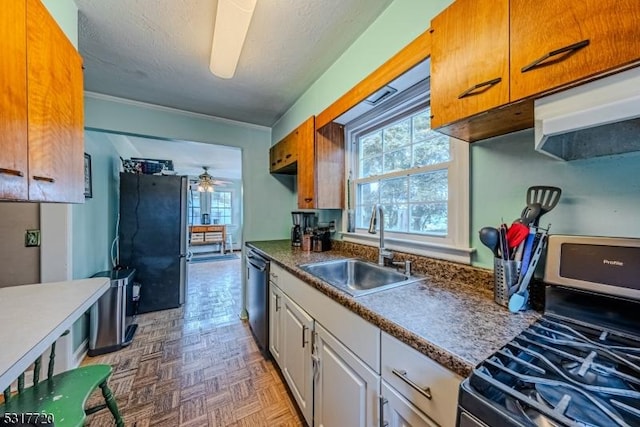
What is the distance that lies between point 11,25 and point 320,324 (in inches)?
67.0

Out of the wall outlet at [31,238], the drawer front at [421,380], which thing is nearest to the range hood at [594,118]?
the drawer front at [421,380]

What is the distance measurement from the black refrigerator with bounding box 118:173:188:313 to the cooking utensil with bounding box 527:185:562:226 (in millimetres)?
3519

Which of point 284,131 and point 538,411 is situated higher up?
point 284,131

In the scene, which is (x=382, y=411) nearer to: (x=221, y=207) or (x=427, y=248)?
(x=427, y=248)

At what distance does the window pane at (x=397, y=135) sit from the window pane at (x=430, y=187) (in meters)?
0.28

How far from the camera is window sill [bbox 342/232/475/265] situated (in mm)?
1155

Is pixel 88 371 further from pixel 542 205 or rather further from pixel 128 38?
pixel 542 205

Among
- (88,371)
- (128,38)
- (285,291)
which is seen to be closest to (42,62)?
(128,38)

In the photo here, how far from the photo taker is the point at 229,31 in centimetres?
133

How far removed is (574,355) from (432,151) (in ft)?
3.67

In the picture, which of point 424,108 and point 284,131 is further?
point 284,131

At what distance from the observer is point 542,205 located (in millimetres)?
890

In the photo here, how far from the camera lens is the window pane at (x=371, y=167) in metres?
1.89

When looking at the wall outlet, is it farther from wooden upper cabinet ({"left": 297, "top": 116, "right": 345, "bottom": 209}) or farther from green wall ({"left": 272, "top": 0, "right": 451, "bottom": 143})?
green wall ({"left": 272, "top": 0, "right": 451, "bottom": 143})
